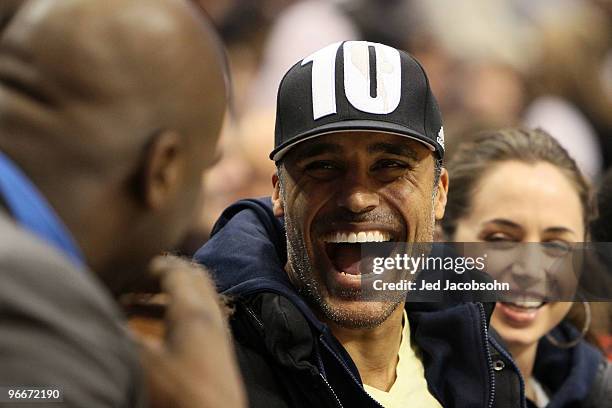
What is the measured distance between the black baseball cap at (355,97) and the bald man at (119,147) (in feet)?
2.49

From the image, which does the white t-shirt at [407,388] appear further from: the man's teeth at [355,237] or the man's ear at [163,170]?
the man's ear at [163,170]

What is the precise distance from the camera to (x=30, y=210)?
0.98 m

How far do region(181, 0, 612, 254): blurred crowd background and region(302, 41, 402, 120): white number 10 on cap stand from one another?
1693 millimetres

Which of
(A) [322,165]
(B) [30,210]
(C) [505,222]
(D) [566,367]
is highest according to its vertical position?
(C) [505,222]

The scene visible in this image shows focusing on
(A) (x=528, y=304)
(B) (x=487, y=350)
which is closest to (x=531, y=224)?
(A) (x=528, y=304)

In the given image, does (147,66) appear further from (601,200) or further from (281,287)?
(601,200)

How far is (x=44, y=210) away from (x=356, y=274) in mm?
1106

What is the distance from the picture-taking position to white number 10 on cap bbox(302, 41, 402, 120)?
1.94 metres

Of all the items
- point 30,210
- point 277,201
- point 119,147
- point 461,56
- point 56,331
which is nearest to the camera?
point 56,331

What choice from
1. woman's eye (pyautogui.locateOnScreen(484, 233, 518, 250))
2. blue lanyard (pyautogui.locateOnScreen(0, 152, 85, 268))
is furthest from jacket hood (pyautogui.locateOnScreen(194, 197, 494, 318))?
blue lanyard (pyautogui.locateOnScreen(0, 152, 85, 268))

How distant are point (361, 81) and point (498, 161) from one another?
0.95 m

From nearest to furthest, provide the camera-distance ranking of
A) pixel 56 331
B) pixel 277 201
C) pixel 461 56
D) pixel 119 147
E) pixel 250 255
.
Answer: pixel 56 331, pixel 119 147, pixel 250 255, pixel 277 201, pixel 461 56

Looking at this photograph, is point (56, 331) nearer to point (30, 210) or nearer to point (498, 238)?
point (30, 210)

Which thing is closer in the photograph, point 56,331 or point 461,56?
point 56,331
